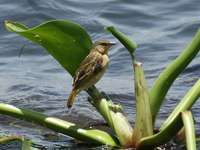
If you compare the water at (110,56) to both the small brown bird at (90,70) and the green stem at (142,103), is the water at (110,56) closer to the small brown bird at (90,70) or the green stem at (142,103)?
the small brown bird at (90,70)

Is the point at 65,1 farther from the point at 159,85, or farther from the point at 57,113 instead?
the point at 159,85

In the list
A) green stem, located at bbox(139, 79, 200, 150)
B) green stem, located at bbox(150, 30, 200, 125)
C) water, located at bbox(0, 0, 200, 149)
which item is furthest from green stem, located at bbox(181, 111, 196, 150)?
water, located at bbox(0, 0, 200, 149)

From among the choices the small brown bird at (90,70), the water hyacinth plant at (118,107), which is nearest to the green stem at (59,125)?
the water hyacinth plant at (118,107)

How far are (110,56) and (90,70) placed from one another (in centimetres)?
394

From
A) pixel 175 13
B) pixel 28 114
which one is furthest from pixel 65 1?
pixel 28 114

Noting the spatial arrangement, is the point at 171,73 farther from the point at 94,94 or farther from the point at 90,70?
the point at 90,70

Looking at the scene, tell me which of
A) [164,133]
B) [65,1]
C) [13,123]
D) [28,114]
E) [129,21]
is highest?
[65,1]

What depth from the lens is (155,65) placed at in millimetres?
7930

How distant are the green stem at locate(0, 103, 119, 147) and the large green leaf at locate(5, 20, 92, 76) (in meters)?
0.59

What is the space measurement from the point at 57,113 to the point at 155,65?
8.97ft

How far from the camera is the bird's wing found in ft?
14.3

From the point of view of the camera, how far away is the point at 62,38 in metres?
3.86

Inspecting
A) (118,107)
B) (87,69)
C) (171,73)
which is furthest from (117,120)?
(87,69)

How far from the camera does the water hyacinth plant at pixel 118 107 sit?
3406mm
